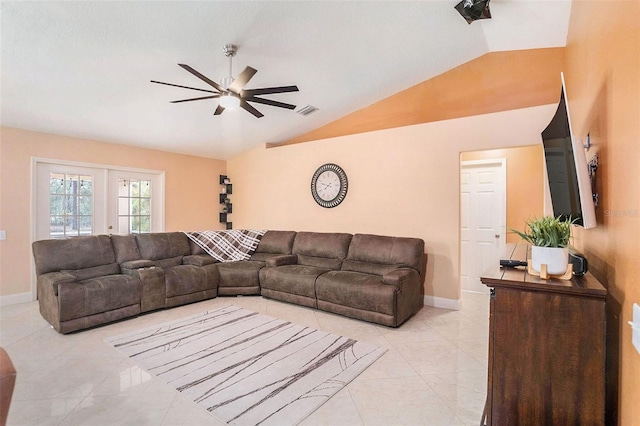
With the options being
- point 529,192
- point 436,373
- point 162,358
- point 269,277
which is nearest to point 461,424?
point 436,373

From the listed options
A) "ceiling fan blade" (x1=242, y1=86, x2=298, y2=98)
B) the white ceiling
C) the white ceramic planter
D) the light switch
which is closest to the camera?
the light switch

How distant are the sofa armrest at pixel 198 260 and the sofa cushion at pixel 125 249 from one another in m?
0.62

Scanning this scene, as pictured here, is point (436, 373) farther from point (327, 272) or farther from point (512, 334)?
point (327, 272)

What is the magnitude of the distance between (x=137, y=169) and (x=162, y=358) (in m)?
3.74

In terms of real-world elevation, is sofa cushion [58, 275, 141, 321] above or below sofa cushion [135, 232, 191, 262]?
below

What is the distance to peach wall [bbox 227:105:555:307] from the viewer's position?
3818 millimetres

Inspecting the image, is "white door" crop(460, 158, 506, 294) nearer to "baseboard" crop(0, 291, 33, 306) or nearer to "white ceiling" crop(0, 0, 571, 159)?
"white ceiling" crop(0, 0, 571, 159)

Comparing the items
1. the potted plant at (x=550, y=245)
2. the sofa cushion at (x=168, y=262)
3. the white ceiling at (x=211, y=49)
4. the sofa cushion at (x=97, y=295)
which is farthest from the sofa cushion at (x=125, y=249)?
the potted plant at (x=550, y=245)

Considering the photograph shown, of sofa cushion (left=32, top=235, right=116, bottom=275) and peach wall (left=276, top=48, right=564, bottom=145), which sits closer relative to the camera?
sofa cushion (left=32, top=235, right=116, bottom=275)

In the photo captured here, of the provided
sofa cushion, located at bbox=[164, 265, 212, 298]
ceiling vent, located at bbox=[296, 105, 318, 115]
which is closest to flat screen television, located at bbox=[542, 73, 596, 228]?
ceiling vent, located at bbox=[296, 105, 318, 115]

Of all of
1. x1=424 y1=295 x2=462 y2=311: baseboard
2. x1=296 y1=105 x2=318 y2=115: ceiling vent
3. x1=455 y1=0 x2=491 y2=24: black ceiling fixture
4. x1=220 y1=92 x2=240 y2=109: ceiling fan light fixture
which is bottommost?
x1=424 y1=295 x2=462 y2=311: baseboard

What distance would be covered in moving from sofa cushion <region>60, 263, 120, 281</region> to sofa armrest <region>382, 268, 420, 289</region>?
11.2 ft

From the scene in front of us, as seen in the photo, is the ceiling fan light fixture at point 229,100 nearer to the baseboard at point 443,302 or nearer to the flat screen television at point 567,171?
the flat screen television at point 567,171

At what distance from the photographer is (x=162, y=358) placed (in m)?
2.63
